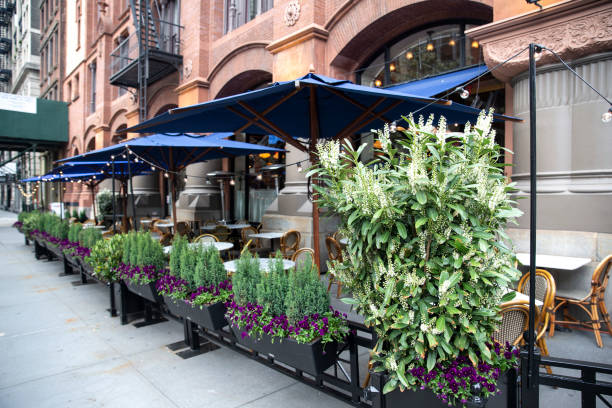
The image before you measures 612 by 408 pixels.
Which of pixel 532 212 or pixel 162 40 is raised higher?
pixel 162 40

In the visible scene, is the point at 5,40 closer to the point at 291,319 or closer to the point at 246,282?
the point at 246,282

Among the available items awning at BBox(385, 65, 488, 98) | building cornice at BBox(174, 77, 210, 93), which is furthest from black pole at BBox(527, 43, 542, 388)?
building cornice at BBox(174, 77, 210, 93)

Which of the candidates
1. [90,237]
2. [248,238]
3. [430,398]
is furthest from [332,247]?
[430,398]

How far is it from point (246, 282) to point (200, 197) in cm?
1035

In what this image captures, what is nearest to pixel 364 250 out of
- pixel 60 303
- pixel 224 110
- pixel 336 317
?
pixel 336 317

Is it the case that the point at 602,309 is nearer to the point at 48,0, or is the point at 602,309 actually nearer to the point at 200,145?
the point at 200,145

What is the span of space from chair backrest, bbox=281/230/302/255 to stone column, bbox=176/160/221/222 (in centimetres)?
595

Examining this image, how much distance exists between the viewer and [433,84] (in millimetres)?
6820

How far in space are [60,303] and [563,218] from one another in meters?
8.17

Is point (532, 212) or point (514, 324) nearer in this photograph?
point (532, 212)

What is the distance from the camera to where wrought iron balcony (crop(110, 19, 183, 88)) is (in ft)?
43.6

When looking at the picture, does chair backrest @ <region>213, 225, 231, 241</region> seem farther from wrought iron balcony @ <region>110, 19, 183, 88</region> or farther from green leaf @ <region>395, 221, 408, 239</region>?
green leaf @ <region>395, 221, 408, 239</region>

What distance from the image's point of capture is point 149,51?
13.0 meters

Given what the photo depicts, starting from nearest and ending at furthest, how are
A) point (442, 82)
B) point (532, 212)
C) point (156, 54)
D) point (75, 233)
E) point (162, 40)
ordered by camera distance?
point (532, 212)
point (442, 82)
point (75, 233)
point (156, 54)
point (162, 40)
